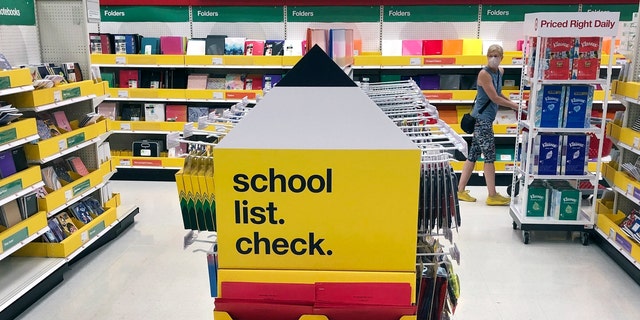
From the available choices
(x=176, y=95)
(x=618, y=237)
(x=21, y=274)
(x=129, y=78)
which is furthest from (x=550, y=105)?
(x=129, y=78)

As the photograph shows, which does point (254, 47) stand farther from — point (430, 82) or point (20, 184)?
point (20, 184)

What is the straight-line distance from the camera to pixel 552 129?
4.54 meters

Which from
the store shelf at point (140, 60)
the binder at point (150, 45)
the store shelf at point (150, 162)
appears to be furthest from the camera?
the store shelf at point (150, 162)

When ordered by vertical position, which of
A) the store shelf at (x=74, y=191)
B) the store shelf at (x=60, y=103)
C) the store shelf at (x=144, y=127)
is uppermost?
the store shelf at (x=60, y=103)

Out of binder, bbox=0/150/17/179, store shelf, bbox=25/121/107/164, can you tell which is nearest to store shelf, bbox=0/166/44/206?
binder, bbox=0/150/17/179

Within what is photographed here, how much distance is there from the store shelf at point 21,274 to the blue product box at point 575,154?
4.16m

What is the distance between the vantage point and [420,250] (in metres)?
1.90

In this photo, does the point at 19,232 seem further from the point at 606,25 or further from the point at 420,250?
the point at 606,25

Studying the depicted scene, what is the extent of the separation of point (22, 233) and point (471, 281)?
324 cm

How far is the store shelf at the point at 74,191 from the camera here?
13.2 feet

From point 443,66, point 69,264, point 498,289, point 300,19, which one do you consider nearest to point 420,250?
point 498,289

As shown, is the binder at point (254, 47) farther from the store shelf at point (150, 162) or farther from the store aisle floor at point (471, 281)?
the store aisle floor at point (471, 281)

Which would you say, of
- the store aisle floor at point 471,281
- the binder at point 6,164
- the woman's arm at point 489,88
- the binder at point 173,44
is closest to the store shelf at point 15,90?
the binder at point 6,164

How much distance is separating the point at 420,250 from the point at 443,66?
194 inches
